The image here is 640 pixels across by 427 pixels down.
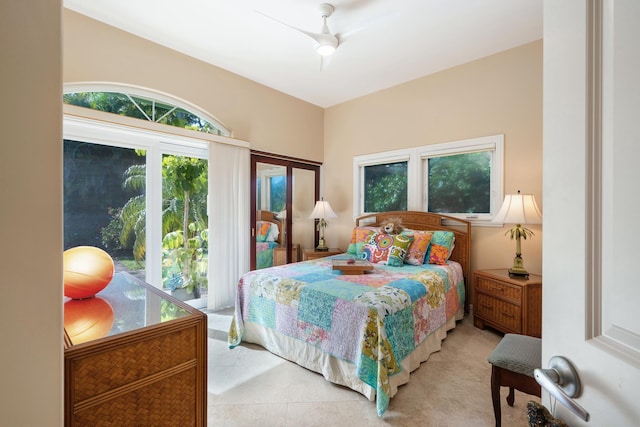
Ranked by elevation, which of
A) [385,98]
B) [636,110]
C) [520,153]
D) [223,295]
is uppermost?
[385,98]

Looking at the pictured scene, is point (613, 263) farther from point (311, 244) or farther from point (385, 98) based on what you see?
point (311, 244)

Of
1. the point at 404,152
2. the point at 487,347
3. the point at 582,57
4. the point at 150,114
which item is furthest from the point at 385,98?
the point at 582,57

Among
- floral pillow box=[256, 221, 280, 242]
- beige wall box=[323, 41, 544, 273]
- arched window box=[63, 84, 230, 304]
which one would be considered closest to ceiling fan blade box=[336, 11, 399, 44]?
beige wall box=[323, 41, 544, 273]

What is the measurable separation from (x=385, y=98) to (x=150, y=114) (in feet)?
10.0

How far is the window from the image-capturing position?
328 centimetres

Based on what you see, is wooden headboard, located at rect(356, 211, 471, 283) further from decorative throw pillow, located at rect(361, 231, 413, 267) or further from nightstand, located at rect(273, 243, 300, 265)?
nightstand, located at rect(273, 243, 300, 265)

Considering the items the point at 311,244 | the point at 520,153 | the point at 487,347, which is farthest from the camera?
the point at 311,244

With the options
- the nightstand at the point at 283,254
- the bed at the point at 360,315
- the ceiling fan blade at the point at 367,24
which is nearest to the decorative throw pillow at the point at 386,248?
the bed at the point at 360,315

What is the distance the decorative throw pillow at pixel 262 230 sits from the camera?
3.98 meters

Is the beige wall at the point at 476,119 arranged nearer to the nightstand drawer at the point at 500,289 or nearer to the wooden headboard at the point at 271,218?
the nightstand drawer at the point at 500,289

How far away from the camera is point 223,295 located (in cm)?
350

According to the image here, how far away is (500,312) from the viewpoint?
2664 millimetres

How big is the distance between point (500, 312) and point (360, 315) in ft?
5.54
